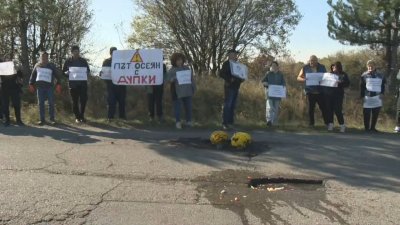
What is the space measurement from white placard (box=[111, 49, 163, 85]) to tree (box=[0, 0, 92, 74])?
6.05m

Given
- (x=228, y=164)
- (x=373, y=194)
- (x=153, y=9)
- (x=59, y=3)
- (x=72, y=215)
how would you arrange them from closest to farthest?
(x=72, y=215) → (x=373, y=194) → (x=228, y=164) → (x=59, y=3) → (x=153, y=9)

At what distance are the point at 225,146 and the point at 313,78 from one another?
4114 millimetres

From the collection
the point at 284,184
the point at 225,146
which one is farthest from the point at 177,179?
the point at 225,146

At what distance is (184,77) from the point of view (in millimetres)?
13180

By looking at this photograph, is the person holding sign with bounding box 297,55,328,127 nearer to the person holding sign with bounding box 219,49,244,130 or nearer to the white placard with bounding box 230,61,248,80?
the white placard with bounding box 230,61,248,80

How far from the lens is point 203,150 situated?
32.9 ft

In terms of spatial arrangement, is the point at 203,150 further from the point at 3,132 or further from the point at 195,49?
the point at 195,49

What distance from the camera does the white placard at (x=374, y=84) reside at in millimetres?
13016

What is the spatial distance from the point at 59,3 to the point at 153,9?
14.1 feet

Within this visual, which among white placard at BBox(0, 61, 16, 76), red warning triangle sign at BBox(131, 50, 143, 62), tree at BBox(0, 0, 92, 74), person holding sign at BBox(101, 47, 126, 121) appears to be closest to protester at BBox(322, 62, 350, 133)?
red warning triangle sign at BBox(131, 50, 143, 62)

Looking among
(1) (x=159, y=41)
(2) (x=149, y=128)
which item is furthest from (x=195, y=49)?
(2) (x=149, y=128)

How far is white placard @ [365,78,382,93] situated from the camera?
13016 mm

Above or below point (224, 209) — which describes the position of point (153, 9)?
above

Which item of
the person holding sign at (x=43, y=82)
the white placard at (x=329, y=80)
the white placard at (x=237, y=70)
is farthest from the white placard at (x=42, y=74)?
the white placard at (x=329, y=80)
